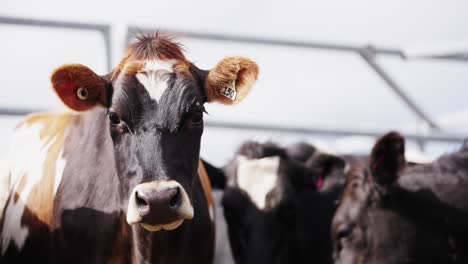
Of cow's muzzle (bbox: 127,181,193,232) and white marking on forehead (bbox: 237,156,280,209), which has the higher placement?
cow's muzzle (bbox: 127,181,193,232)

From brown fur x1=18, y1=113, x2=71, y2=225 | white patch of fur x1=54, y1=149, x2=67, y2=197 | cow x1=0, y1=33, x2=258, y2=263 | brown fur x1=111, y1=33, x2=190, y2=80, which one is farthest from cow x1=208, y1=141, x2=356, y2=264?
brown fur x1=111, y1=33, x2=190, y2=80

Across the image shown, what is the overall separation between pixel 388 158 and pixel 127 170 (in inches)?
73.9

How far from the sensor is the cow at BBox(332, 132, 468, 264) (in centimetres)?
453

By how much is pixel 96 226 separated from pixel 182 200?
2.45 ft

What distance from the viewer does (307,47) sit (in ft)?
18.1

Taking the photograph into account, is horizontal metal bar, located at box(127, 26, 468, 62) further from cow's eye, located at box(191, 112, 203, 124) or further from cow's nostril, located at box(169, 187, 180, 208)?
cow's nostril, located at box(169, 187, 180, 208)

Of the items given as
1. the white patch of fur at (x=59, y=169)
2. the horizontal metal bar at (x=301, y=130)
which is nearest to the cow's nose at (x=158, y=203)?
the white patch of fur at (x=59, y=169)

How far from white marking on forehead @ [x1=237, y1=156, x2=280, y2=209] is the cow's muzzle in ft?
6.04

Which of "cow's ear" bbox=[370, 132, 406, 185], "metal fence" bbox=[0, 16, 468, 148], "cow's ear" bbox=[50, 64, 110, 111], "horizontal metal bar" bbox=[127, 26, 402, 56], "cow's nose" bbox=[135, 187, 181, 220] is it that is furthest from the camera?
"horizontal metal bar" bbox=[127, 26, 402, 56]

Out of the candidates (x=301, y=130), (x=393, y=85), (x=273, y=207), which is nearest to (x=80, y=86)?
(x=273, y=207)

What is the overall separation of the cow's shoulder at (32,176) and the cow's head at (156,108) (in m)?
0.59

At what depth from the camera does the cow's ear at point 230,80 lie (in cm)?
375

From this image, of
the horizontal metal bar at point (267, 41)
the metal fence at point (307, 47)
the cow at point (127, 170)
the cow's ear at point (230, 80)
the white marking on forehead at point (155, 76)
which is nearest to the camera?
the cow at point (127, 170)

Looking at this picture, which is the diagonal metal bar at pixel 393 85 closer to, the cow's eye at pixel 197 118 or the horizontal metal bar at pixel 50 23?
the horizontal metal bar at pixel 50 23
